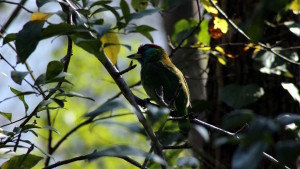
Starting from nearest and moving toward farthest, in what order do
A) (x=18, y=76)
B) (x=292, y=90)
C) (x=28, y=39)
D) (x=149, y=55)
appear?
(x=28, y=39) < (x=18, y=76) < (x=292, y=90) < (x=149, y=55)

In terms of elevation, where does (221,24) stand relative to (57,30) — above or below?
below

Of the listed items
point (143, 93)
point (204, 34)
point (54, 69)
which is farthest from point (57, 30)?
point (204, 34)

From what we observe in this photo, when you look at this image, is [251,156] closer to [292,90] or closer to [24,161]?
[24,161]

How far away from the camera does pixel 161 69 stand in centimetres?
418

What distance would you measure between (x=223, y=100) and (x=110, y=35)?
1.50m

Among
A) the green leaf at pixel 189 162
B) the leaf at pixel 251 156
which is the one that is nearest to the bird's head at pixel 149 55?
the green leaf at pixel 189 162

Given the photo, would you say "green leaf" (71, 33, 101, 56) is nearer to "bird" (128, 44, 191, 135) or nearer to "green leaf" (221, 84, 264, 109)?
"bird" (128, 44, 191, 135)

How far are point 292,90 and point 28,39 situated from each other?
227 centimetres

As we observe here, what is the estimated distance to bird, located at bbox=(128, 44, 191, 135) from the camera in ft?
11.8

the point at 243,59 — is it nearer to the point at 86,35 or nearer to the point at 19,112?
the point at 86,35

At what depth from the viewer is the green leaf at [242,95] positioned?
3566mm

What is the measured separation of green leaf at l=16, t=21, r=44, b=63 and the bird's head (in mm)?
2487

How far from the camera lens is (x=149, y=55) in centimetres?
447

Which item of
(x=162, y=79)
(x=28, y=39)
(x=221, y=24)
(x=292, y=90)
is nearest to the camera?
(x=28, y=39)
